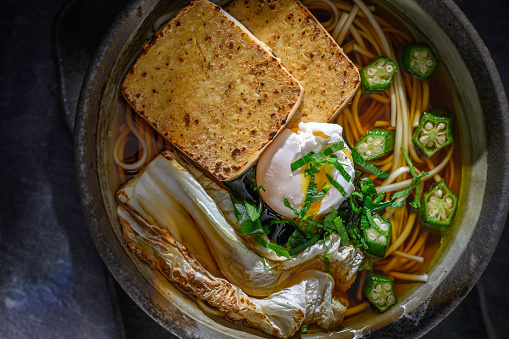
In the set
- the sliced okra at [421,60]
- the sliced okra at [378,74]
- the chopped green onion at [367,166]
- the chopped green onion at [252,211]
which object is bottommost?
the chopped green onion at [252,211]

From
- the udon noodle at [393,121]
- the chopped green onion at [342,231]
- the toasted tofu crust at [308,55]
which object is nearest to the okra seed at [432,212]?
the udon noodle at [393,121]

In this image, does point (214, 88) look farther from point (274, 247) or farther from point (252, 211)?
point (274, 247)

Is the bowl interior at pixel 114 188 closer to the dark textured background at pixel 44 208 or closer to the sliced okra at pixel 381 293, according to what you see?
the sliced okra at pixel 381 293

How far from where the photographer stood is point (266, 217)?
107 inches

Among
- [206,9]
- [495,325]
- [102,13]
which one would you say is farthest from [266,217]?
[495,325]

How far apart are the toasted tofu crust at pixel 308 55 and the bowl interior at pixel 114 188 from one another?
1.77 ft

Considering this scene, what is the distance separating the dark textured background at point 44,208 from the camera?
3.09 m

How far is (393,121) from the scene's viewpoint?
112 inches

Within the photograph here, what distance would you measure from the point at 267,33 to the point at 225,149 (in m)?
0.74

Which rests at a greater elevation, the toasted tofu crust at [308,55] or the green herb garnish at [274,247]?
the toasted tofu crust at [308,55]

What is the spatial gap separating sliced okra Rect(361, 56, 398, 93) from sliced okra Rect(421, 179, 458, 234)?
2.37ft

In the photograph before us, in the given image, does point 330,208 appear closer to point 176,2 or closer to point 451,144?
point 451,144

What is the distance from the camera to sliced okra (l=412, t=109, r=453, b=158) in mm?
2793

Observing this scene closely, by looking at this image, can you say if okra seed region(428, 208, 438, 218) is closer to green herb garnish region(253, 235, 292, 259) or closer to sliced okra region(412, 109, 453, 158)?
sliced okra region(412, 109, 453, 158)
